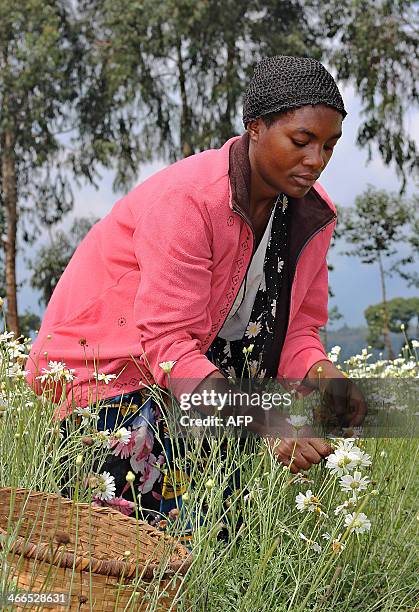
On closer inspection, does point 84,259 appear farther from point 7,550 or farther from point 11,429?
point 7,550

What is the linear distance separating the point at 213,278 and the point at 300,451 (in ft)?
1.89

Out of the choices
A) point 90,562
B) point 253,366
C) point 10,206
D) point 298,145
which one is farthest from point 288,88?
point 10,206

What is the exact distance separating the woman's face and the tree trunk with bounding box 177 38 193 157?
1359 cm

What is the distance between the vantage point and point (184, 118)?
52.4 ft

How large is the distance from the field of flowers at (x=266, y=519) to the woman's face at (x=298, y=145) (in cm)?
65

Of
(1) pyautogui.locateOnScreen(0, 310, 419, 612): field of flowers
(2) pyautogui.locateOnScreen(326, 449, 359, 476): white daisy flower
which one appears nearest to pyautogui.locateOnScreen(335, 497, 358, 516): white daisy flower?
(1) pyautogui.locateOnScreen(0, 310, 419, 612): field of flowers

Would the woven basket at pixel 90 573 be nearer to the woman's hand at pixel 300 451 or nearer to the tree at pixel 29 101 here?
the woman's hand at pixel 300 451

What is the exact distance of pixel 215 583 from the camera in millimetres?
2246

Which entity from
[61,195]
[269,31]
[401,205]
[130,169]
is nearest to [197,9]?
[269,31]

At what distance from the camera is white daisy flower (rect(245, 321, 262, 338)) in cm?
279

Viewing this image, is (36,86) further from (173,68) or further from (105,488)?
(105,488)

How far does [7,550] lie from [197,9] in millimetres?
14331

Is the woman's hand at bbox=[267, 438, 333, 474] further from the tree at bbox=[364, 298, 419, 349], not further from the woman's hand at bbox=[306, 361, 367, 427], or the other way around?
the tree at bbox=[364, 298, 419, 349]

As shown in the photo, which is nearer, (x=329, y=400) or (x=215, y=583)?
(x=215, y=583)
